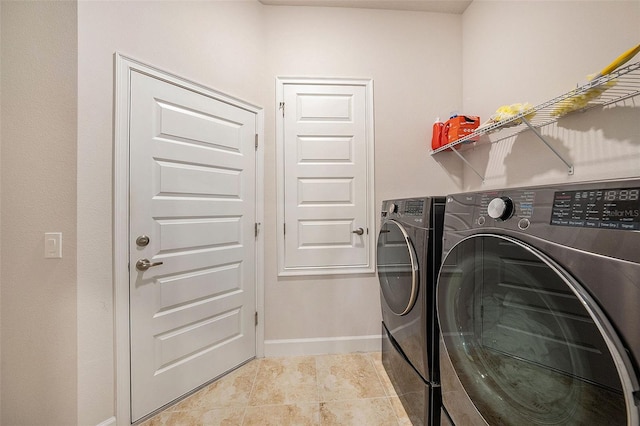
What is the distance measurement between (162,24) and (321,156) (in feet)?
4.08

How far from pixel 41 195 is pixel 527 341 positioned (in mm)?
1972

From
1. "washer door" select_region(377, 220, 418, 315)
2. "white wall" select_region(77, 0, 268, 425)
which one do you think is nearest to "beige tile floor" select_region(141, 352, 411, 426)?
"white wall" select_region(77, 0, 268, 425)

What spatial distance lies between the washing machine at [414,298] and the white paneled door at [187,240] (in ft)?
3.33

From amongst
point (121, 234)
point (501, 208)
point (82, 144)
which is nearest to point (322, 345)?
point (121, 234)

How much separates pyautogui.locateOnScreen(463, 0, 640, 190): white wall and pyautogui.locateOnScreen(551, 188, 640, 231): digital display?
0.85 meters

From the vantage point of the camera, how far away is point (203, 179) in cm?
151

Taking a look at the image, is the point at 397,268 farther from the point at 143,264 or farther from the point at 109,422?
the point at 109,422

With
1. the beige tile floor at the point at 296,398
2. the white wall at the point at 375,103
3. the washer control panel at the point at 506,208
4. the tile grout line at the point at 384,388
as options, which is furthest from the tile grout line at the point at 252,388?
the washer control panel at the point at 506,208

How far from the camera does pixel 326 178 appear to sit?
6.16 ft

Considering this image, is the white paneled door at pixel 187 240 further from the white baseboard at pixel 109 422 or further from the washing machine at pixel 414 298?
the washing machine at pixel 414 298

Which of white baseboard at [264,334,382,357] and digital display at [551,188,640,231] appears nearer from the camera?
digital display at [551,188,640,231]

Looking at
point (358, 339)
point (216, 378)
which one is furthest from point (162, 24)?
point (358, 339)

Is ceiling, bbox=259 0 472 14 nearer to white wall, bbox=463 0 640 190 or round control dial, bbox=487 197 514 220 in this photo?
white wall, bbox=463 0 640 190

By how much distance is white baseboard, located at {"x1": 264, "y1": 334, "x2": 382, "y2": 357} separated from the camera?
182cm
